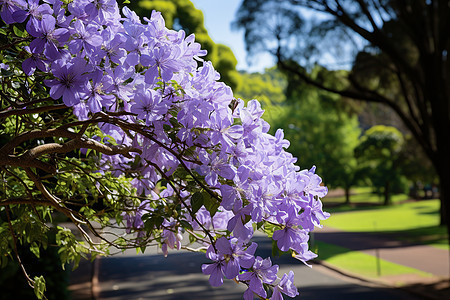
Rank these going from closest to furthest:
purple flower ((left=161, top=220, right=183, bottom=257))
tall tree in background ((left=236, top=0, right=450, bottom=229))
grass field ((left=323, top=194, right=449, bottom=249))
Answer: purple flower ((left=161, top=220, right=183, bottom=257)), tall tree in background ((left=236, top=0, right=450, bottom=229)), grass field ((left=323, top=194, right=449, bottom=249))

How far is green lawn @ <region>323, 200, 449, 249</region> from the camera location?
1025 inches

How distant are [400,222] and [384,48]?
25916 millimetres

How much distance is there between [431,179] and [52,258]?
33.3 metres

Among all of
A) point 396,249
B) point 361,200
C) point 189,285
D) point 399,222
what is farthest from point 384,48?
point 361,200

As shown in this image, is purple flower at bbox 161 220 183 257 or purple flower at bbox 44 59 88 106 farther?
purple flower at bbox 161 220 183 257

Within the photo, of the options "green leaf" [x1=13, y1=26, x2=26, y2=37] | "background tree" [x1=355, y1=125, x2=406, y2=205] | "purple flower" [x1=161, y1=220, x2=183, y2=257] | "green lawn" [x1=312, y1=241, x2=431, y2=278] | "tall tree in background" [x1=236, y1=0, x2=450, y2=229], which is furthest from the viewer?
"background tree" [x1=355, y1=125, x2=406, y2=205]

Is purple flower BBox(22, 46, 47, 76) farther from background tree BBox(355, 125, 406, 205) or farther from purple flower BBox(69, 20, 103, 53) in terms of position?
background tree BBox(355, 125, 406, 205)

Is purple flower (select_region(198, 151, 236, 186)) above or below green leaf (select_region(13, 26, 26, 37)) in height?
below

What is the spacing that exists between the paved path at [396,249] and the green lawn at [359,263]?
491 mm

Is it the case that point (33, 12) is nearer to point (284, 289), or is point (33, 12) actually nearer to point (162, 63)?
point (162, 63)

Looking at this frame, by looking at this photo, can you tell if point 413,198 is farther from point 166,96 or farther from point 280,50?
point 166,96

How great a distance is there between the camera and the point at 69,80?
1.48 metres

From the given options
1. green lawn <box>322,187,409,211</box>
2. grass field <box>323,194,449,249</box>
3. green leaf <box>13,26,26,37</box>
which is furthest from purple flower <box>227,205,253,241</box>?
green lawn <box>322,187,409,211</box>

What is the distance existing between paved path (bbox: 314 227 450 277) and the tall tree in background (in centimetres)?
488
